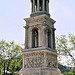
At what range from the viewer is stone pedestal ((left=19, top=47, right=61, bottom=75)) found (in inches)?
678

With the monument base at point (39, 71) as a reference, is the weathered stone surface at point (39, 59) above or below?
above

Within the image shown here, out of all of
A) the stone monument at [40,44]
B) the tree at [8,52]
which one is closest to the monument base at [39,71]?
the stone monument at [40,44]

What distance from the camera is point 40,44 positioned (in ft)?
60.1

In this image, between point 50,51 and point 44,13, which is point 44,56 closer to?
point 50,51

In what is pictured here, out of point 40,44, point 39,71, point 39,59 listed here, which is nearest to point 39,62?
point 39,59

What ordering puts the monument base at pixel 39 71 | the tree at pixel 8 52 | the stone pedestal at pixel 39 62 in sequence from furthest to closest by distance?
the tree at pixel 8 52, the stone pedestal at pixel 39 62, the monument base at pixel 39 71

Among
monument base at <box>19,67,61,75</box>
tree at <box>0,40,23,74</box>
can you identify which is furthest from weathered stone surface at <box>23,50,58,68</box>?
tree at <box>0,40,23,74</box>

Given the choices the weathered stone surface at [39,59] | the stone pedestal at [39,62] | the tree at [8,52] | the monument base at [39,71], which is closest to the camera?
the monument base at [39,71]

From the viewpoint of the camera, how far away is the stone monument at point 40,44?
691 inches

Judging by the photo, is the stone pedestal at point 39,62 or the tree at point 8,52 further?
the tree at point 8,52

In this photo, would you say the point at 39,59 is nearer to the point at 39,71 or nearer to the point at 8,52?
the point at 39,71

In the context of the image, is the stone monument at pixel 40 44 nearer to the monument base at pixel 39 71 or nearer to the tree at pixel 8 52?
the monument base at pixel 39 71

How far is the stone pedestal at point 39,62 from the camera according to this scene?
56.5ft

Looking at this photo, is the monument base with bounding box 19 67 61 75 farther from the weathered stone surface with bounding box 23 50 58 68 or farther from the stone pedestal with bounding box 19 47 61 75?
the weathered stone surface with bounding box 23 50 58 68
